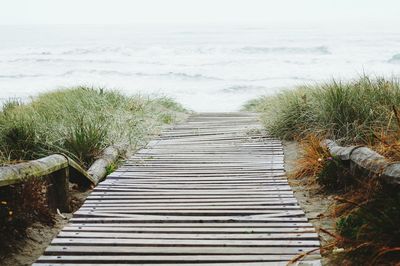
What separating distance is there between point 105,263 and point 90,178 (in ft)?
7.21

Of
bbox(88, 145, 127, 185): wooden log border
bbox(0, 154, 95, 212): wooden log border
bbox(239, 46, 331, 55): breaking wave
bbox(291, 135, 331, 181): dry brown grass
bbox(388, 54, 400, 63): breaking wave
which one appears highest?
bbox(0, 154, 95, 212): wooden log border

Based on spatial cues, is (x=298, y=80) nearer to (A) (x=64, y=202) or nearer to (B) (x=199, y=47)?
(B) (x=199, y=47)

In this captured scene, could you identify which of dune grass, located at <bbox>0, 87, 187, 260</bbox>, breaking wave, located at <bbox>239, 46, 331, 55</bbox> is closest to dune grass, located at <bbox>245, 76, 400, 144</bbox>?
dune grass, located at <bbox>0, 87, 187, 260</bbox>

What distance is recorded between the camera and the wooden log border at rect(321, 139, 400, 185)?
3.36m

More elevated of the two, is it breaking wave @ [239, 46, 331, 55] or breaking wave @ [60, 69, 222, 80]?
breaking wave @ [239, 46, 331, 55]

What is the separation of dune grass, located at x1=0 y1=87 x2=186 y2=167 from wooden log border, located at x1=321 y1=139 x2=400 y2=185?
282 cm

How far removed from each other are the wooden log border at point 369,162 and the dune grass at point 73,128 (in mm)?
2823

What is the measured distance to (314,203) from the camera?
453 cm

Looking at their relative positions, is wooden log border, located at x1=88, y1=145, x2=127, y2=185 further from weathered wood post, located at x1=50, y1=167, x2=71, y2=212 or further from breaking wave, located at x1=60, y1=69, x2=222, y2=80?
breaking wave, located at x1=60, y1=69, x2=222, y2=80

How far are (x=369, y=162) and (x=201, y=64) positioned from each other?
2942 cm

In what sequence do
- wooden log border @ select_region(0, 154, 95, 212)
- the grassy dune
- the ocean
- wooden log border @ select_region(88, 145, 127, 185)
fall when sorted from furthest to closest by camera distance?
the ocean → wooden log border @ select_region(88, 145, 127, 185) → wooden log border @ select_region(0, 154, 95, 212) → the grassy dune

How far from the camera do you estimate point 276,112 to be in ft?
25.6

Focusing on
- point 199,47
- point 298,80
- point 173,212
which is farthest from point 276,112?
point 199,47

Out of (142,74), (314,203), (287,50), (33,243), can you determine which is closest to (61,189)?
(33,243)
